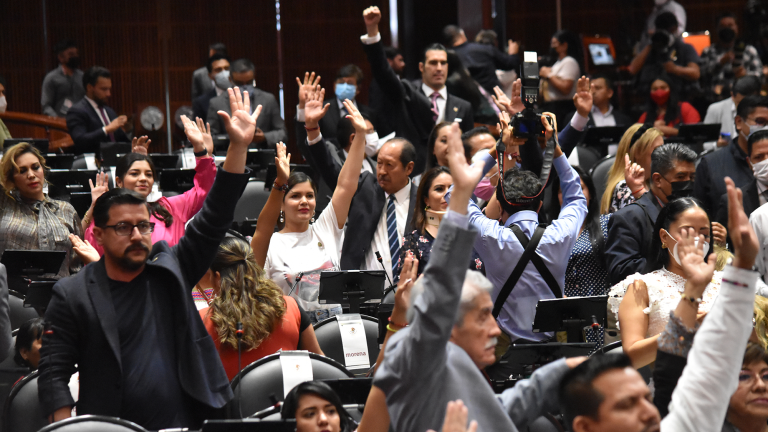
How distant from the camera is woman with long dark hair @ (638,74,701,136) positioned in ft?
24.8

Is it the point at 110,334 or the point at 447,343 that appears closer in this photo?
the point at 447,343

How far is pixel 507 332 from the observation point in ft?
12.2

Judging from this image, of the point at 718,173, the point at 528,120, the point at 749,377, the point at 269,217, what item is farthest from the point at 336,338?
the point at 718,173

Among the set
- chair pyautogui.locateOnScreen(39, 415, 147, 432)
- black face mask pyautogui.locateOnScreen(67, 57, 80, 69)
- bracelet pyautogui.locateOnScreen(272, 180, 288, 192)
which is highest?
black face mask pyautogui.locateOnScreen(67, 57, 80, 69)

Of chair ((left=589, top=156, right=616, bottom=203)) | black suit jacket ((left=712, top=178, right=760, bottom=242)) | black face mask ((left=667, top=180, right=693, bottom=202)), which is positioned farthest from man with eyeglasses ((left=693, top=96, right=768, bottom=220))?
black face mask ((left=667, top=180, right=693, bottom=202))

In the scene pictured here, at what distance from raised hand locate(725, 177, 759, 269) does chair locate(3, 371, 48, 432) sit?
2539mm

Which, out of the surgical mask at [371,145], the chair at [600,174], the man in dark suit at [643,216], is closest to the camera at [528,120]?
the man in dark suit at [643,216]

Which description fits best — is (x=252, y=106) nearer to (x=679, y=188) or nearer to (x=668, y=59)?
(x=668, y=59)

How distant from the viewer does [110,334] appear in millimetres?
2664

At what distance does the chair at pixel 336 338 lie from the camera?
12.6 feet

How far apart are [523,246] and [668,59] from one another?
5258 mm

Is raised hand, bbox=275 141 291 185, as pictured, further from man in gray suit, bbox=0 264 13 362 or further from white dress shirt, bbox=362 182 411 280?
man in gray suit, bbox=0 264 13 362

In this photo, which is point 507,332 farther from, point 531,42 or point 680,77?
point 531,42

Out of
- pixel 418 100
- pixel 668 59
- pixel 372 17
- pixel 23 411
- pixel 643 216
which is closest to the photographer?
pixel 23 411
